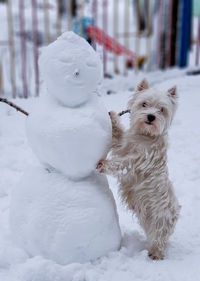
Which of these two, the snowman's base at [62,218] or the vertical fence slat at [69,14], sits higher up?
the vertical fence slat at [69,14]

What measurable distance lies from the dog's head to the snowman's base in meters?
0.47

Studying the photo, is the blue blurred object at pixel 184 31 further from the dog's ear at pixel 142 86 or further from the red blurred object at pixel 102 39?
the dog's ear at pixel 142 86

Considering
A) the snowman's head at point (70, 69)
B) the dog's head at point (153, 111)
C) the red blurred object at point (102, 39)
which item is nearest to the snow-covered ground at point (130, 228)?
the dog's head at point (153, 111)

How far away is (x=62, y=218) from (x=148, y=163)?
24.2 inches

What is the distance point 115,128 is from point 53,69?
1.89ft

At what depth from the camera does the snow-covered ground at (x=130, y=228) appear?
83.5 inches

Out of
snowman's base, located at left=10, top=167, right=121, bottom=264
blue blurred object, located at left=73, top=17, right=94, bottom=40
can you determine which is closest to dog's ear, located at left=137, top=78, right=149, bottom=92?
snowman's base, located at left=10, top=167, right=121, bottom=264

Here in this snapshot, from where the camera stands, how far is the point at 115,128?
240 cm

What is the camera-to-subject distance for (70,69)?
209 cm

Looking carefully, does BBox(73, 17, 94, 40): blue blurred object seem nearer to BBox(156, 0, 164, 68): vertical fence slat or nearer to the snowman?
BBox(156, 0, 164, 68): vertical fence slat

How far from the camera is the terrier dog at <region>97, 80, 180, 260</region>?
2.21 m

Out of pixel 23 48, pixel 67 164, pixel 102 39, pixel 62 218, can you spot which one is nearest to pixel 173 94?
pixel 67 164

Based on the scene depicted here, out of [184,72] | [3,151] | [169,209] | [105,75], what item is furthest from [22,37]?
[169,209]

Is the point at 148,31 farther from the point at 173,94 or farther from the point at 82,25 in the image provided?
the point at 173,94
